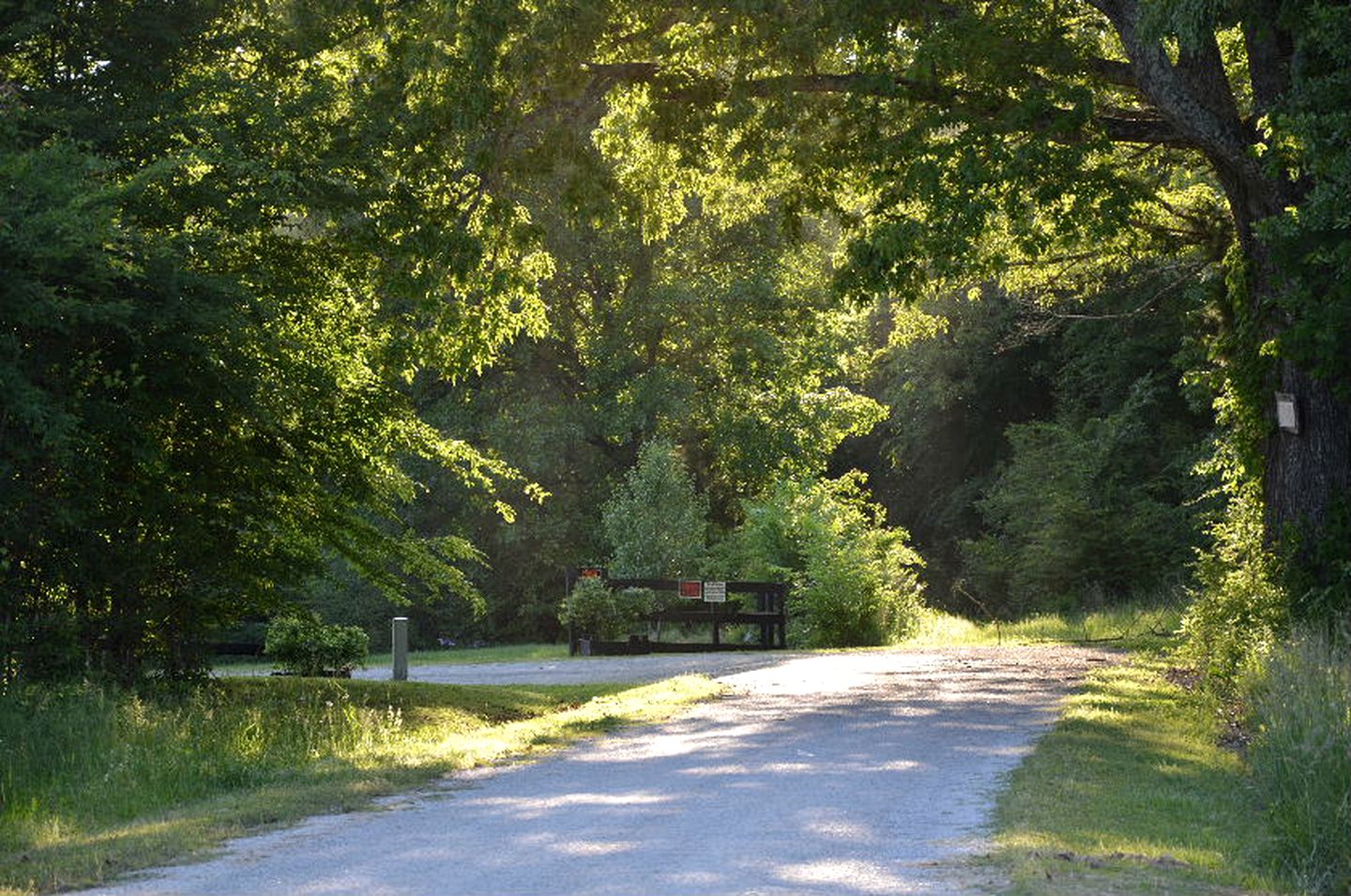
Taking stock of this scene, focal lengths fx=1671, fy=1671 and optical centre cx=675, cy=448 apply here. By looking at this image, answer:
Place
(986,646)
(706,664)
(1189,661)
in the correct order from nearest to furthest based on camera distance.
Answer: (1189,661) → (706,664) → (986,646)

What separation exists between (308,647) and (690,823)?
17.8m

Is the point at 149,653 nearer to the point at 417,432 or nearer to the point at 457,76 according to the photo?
the point at 417,432

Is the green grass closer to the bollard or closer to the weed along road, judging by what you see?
the bollard

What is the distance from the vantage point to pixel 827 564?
3772 centimetres

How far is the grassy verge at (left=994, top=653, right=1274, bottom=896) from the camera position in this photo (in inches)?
334

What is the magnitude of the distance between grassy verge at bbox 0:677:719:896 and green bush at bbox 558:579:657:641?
1378 centimetres

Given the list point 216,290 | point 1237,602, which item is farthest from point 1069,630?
point 216,290

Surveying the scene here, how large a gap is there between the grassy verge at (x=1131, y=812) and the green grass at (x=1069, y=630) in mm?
14708

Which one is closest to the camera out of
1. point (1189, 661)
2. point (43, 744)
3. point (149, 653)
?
point (43, 744)

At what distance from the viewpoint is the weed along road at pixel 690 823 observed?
8375 mm

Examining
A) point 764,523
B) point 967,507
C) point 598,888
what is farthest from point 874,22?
point 967,507

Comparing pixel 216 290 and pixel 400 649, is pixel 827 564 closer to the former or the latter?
pixel 400 649

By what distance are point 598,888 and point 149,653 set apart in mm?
11427

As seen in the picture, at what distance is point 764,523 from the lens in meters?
41.8
